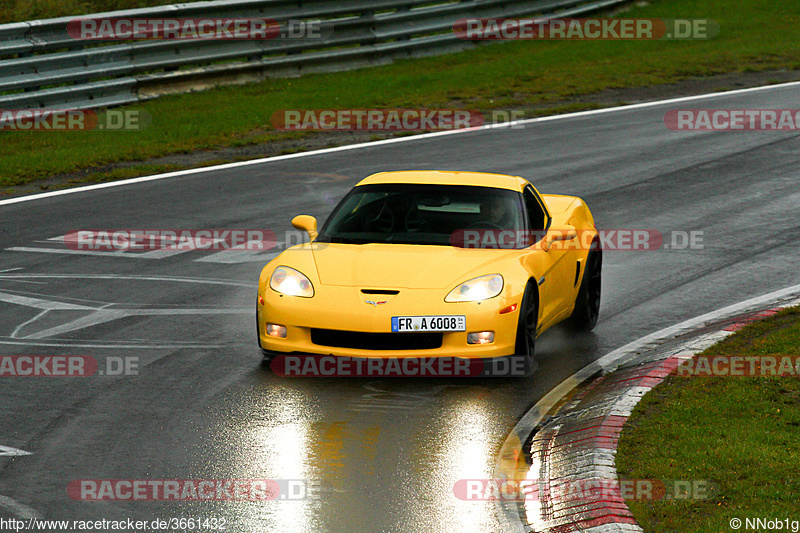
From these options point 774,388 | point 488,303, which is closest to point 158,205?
point 488,303

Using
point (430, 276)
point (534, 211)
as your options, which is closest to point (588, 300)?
point (534, 211)

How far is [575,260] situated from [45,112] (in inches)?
424

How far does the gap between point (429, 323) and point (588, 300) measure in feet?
7.48

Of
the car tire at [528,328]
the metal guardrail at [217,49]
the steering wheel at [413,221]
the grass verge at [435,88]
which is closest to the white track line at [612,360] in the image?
the car tire at [528,328]

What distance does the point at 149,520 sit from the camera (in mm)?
5727

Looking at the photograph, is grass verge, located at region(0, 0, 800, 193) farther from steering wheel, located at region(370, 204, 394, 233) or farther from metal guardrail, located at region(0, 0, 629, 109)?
steering wheel, located at region(370, 204, 394, 233)

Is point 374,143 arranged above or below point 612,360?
above

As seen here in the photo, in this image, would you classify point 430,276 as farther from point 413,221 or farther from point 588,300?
point 588,300

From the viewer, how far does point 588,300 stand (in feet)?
32.3

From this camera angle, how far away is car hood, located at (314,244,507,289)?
8.27 meters

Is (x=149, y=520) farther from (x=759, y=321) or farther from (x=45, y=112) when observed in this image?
(x=45, y=112)

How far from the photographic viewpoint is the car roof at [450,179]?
31.3 feet

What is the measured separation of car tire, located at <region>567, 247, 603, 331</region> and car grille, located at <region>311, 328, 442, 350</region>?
2.06 meters

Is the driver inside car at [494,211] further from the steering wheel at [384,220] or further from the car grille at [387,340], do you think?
the car grille at [387,340]
